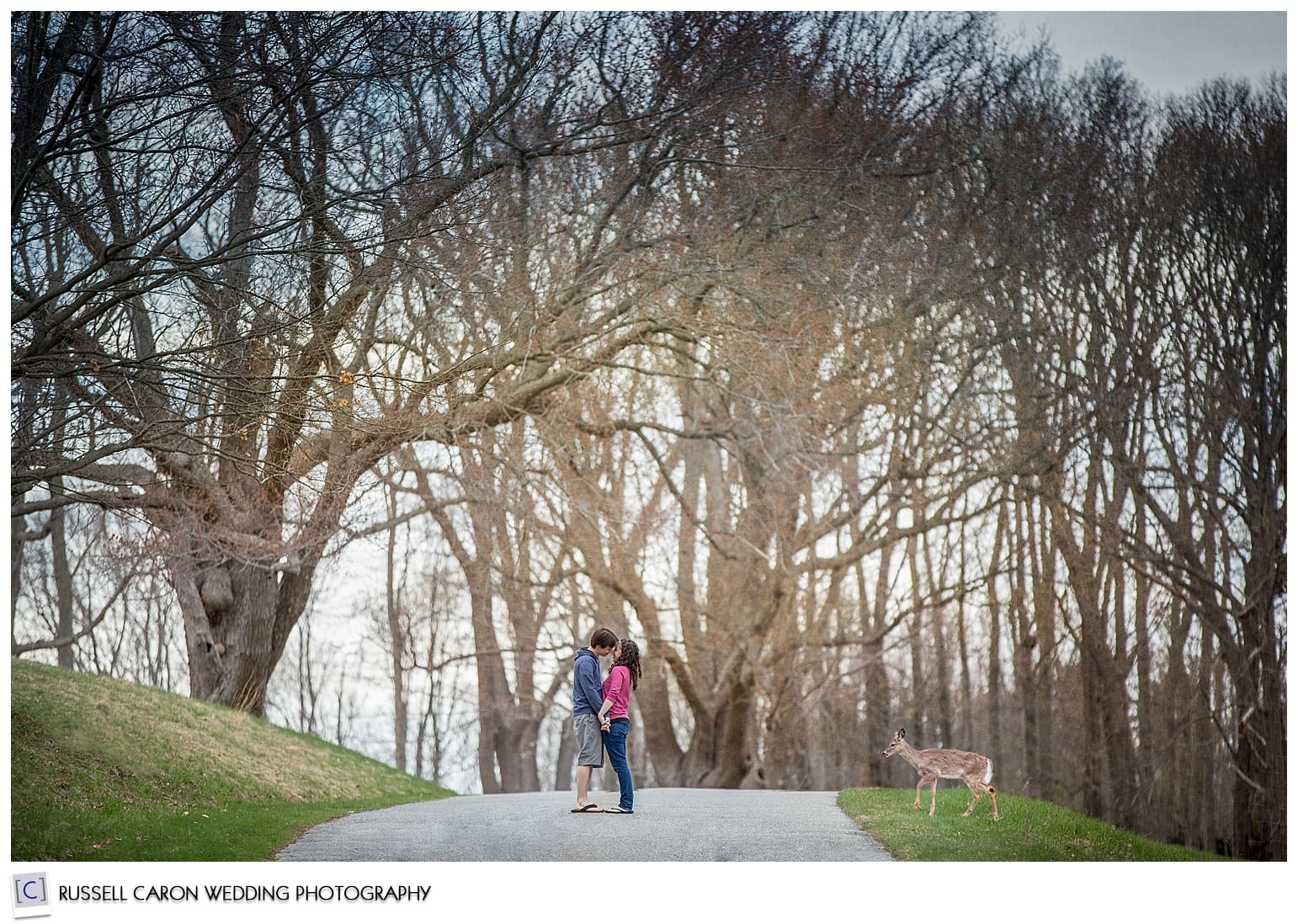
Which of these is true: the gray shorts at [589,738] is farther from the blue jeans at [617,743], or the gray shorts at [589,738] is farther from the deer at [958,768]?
the deer at [958,768]

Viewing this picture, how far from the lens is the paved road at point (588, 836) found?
6344mm

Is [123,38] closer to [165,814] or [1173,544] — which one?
[165,814]

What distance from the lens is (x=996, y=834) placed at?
22.3 ft

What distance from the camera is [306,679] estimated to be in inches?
847

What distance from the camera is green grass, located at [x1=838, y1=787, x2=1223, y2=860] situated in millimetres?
6582

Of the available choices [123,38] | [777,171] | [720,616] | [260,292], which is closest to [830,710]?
[720,616]

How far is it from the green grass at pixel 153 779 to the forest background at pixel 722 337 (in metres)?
1.47

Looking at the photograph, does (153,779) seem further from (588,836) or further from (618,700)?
(618,700)
